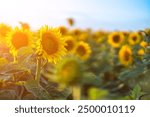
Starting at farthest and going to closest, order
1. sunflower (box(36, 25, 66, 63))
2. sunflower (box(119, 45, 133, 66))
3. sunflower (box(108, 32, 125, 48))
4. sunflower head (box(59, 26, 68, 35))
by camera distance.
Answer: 1. sunflower head (box(59, 26, 68, 35))
2. sunflower (box(108, 32, 125, 48))
3. sunflower (box(119, 45, 133, 66))
4. sunflower (box(36, 25, 66, 63))

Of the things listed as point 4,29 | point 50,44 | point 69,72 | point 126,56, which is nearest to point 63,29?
point 126,56

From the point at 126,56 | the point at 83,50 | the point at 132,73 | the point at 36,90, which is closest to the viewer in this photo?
the point at 36,90

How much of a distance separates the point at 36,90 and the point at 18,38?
474 millimetres

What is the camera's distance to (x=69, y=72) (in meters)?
1.01

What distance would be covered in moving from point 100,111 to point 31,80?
270 mm

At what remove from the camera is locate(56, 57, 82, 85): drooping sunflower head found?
1000mm

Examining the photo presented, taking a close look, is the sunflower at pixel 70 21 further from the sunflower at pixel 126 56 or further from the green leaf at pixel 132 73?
the green leaf at pixel 132 73

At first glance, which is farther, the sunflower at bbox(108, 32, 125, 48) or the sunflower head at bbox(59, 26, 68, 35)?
the sunflower head at bbox(59, 26, 68, 35)

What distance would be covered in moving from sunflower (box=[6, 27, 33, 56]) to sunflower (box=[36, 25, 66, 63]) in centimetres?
Result: 17

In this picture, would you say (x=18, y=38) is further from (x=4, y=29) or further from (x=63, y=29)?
(x=63, y=29)

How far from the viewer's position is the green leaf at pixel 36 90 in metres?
1.64

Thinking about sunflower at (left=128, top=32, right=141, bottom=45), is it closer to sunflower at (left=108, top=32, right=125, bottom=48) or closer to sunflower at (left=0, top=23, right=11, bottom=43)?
sunflower at (left=108, top=32, right=125, bottom=48)

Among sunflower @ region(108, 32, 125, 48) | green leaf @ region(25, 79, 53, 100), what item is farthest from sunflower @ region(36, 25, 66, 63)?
sunflower @ region(108, 32, 125, 48)

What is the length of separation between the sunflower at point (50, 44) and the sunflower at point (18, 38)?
0.55 ft
